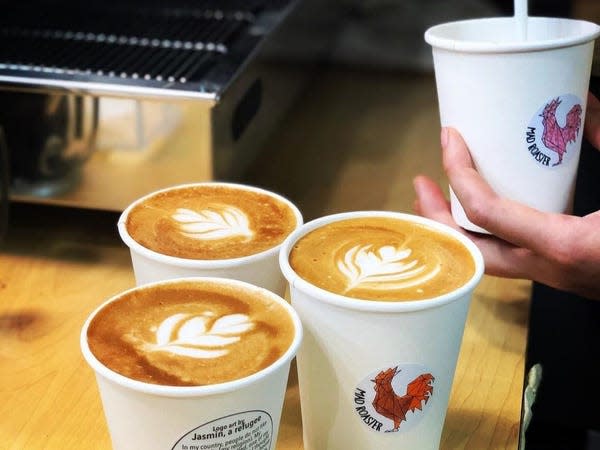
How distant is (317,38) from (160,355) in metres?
0.95

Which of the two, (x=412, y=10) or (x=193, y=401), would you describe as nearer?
(x=193, y=401)

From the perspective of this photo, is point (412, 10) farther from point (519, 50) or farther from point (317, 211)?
point (519, 50)

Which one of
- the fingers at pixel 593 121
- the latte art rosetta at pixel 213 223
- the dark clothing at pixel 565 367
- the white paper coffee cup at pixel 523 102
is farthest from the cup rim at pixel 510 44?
the dark clothing at pixel 565 367

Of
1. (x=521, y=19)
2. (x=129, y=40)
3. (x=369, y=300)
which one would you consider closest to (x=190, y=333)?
(x=369, y=300)

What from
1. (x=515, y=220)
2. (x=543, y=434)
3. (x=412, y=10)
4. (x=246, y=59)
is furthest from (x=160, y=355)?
(x=412, y=10)

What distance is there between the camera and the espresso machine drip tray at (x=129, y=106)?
986 mm

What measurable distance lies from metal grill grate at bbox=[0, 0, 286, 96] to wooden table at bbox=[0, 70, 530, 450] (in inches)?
8.4

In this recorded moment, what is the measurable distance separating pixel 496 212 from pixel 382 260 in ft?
0.52

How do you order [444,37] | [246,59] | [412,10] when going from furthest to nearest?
[412,10], [246,59], [444,37]

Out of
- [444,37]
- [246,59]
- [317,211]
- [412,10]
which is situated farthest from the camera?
[412,10]

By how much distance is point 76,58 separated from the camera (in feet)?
3.69

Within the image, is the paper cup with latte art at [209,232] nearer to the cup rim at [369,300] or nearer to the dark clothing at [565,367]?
the cup rim at [369,300]

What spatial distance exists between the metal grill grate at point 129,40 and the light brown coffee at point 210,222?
176 millimetres

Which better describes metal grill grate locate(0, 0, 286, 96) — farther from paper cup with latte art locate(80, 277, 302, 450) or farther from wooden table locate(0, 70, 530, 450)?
paper cup with latte art locate(80, 277, 302, 450)
